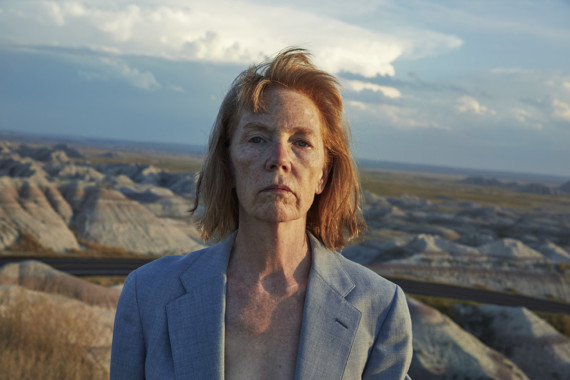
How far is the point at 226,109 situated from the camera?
2.96 m

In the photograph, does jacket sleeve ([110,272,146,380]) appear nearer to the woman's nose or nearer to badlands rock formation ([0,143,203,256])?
the woman's nose

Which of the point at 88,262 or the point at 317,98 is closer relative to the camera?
the point at 317,98

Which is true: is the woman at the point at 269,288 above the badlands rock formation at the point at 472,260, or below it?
above

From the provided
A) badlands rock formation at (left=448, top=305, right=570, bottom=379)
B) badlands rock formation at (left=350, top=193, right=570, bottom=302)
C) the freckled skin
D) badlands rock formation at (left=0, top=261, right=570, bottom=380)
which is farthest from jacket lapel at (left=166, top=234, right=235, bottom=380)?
badlands rock formation at (left=350, top=193, right=570, bottom=302)

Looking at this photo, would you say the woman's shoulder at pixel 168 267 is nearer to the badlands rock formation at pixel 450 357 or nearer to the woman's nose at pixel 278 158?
the woman's nose at pixel 278 158

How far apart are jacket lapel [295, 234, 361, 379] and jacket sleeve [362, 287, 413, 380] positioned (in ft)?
0.51

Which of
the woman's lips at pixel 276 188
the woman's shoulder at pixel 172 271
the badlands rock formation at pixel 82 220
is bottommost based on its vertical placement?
the badlands rock formation at pixel 82 220

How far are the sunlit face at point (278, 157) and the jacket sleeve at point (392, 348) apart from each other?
70cm

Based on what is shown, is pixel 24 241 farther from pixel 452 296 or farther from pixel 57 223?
pixel 452 296

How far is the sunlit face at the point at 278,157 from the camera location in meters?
2.68

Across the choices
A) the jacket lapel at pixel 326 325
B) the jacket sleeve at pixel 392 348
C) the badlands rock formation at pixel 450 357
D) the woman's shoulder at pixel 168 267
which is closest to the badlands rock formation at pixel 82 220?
the badlands rock formation at pixel 450 357

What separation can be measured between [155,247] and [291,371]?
5225 cm

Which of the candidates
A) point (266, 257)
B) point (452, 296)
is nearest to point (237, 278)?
point (266, 257)

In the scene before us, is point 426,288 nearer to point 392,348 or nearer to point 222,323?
point 392,348
